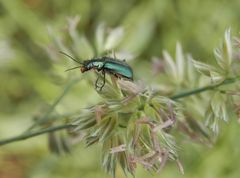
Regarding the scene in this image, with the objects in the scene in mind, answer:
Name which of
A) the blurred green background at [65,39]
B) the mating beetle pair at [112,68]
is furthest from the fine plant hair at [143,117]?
the blurred green background at [65,39]

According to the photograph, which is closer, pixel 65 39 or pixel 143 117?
pixel 143 117

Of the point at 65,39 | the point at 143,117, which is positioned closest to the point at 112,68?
the point at 143,117

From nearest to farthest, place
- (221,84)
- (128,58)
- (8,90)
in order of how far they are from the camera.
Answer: (221,84), (128,58), (8,90)

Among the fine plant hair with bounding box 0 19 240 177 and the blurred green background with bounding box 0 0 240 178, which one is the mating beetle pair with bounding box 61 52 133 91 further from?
the blurred green background with bounding box 0 0 240 178

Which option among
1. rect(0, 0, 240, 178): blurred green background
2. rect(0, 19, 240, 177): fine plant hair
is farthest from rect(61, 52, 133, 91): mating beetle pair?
rect(0, 0, 240, 178): blurred green background

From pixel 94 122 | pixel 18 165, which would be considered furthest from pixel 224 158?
pixel 94 122

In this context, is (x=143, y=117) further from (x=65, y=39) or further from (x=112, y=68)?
(x=65, y=39)

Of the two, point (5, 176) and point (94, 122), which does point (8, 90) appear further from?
point (94, 122)

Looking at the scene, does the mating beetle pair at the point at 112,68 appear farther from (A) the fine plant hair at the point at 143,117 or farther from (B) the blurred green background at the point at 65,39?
(B) the blurred green background at the point at 65,39

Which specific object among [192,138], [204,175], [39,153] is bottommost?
[192,138]
